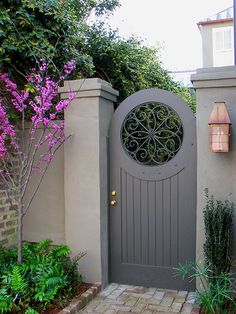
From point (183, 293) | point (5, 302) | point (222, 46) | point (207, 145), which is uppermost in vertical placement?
point (222, 46)

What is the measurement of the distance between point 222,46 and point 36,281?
16911mm

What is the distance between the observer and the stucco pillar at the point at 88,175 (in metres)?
4.12

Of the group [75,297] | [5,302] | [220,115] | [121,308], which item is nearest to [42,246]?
[75,297]

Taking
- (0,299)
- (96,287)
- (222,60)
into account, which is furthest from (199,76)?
(222,60)

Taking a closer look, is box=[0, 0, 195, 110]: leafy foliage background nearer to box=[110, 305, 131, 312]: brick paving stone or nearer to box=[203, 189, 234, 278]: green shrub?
box=[203, 189, 234, 278]: green shrub

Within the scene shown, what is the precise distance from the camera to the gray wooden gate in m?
3.99

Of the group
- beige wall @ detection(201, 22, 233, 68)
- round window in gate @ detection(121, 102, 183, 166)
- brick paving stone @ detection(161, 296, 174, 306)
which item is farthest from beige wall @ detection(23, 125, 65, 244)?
beige wall @ detection(201, 22, 233, 68)

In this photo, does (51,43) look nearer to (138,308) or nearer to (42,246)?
(42,246)

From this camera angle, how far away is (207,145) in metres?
3.68

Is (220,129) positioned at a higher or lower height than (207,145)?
higher

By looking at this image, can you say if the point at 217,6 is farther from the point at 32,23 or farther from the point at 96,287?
the point at 96,287

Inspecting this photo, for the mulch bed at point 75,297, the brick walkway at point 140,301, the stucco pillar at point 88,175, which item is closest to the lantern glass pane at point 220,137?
the stucco pillar at point 88,175

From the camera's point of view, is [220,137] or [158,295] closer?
[220,137]

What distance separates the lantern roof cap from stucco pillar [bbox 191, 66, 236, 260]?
0.48 ft
